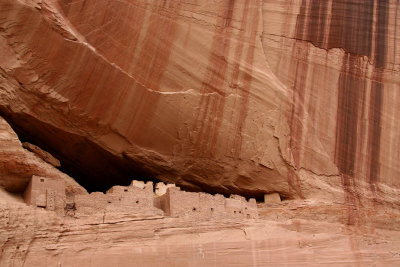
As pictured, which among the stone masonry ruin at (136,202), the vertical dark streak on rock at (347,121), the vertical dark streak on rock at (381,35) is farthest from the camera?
the vertical dark streak on rock at (381,35)

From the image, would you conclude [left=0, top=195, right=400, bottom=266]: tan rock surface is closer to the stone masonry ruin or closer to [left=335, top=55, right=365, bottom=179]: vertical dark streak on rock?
the stone masonry ruin

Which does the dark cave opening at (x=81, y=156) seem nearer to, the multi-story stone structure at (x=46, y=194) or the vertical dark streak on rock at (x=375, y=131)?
the multi-story stone structure at (x=46, y=194)

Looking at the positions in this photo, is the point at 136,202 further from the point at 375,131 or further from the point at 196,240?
the point at 375,131

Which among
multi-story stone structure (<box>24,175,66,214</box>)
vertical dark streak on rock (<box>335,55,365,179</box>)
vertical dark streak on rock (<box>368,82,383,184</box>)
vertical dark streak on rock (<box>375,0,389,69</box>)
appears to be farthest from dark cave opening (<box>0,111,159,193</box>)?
vertical dark streak on rock (<box>375,0,389,69</box>)

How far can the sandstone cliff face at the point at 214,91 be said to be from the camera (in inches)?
418

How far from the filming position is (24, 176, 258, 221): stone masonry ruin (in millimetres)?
9680

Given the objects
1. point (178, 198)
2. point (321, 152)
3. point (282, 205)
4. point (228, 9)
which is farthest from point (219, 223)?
point (228, 9)

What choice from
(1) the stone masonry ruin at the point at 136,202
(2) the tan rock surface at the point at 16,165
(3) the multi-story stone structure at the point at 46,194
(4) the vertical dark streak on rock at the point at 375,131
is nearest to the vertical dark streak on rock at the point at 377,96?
(4) the vertical dark streak on rock at the point at 375,131

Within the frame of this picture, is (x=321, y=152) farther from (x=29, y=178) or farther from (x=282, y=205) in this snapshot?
(x=29, y=178)

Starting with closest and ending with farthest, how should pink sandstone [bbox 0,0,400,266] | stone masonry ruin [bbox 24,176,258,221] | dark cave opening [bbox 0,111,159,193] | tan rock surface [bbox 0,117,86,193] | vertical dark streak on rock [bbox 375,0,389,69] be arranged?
stone masonry ruin [bbox 24,176,258,221] < tan rock surface [bbox 0,117,86,193] < pink sandstone [bbox 0,0,400,266] < dark cave opening [bbox 0,111,159,193] < vertical dark streak on rock [bbox 375,0,389,69]

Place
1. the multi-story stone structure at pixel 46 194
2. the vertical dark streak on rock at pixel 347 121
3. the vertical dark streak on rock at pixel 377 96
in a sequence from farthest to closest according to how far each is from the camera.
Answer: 1. the vertical dark streak on rock at pixel 377 96
2. the vertical dark streak on rock at pixel 347 121
3. the multi-story stone structure at pixel 46 194

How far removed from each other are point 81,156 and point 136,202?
2183 mm

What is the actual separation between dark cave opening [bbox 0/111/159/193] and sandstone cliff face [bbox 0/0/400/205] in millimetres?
31

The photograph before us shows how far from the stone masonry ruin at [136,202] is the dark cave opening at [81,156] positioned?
92cm
